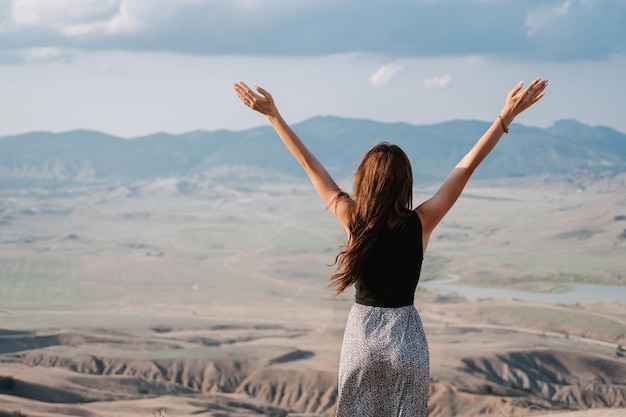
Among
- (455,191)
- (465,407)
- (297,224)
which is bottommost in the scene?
(465,407)

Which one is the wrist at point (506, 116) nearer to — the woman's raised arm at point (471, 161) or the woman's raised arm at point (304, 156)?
the woman's raised arm at point (471, 161)

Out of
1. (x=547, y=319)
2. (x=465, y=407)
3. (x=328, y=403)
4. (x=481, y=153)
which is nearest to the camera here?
(x=481, y=153)

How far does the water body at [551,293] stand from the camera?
3907 inches

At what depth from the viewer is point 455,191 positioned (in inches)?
195

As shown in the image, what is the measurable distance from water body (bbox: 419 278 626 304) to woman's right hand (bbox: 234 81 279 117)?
94.5m

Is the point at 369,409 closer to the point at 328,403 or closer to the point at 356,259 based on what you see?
the point at 356,259

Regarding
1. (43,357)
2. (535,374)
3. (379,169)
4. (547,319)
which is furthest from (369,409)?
(547,319)

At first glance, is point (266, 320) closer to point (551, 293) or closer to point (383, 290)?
point (551, 293)

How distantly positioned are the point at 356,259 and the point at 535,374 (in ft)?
189

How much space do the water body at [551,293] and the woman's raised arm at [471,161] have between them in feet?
309

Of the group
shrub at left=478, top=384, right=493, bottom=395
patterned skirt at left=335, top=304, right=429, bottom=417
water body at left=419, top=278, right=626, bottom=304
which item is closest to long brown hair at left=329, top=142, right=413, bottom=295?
patterned skirt at left=335, top=304, right=429, bottom=417

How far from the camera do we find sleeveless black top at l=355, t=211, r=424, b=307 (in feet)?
15.5

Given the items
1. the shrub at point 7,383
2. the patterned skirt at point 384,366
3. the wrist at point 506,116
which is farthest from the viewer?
the shrub at point 7,383

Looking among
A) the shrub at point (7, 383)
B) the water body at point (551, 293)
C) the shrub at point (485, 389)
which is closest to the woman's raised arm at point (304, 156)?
the shrub at point (7, 383)
